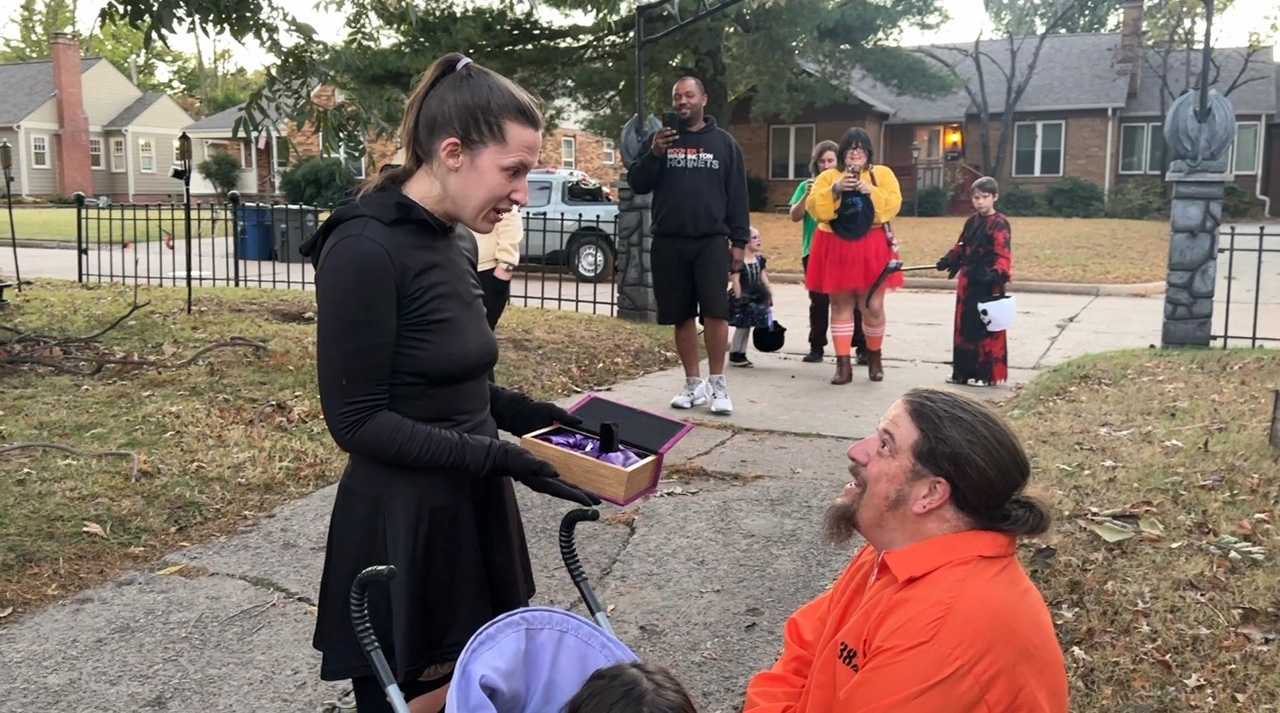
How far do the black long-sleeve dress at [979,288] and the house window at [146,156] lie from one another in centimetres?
5418

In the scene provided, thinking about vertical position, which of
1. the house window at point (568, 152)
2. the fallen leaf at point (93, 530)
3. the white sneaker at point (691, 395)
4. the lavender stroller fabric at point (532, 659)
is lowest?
the fallen leaf at point (93, 530)

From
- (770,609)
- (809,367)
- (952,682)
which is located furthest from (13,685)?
(809,367)

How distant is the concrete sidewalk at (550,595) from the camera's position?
3430mm

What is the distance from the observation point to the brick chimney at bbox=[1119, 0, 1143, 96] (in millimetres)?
37312

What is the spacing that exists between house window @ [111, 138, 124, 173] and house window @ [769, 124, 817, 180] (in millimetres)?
35212

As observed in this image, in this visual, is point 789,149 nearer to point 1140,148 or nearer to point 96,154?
point 1140,148

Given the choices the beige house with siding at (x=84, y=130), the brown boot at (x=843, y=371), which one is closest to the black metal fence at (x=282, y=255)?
the brown boot at (x=843, y=371)

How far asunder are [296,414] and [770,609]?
3.55m

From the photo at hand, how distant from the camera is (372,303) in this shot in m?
2.06

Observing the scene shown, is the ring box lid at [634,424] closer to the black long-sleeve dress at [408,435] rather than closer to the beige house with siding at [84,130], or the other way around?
the black long-sleeve dress at [408,435]

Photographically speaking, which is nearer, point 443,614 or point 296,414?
point 443,614

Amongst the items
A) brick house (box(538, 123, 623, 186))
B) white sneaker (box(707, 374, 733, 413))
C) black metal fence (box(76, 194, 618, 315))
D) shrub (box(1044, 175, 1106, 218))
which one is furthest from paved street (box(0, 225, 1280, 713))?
brick house (box(538, 123, 623, 186))

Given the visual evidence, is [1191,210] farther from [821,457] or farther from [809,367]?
[821,457]

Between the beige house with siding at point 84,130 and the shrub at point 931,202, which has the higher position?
the beige house with siding at point 84,130
